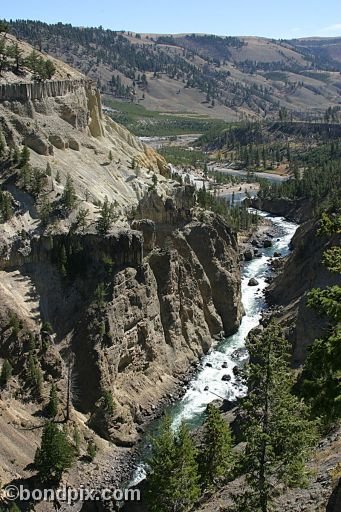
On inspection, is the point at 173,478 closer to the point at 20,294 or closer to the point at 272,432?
the point at 272,432

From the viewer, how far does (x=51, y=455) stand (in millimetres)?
47312

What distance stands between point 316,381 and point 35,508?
31.3 meters

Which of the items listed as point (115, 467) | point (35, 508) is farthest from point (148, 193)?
point (35, 508)

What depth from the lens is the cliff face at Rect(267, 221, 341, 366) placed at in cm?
6531

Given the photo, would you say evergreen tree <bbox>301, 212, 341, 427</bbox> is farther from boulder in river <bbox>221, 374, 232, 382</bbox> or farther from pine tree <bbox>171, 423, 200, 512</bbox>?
boulder in river <bbox>221, 374, 232, 382</bbox>

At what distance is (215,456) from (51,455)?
529 inches

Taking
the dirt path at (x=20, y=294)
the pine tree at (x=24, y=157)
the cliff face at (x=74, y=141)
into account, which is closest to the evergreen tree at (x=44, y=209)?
the cliff face at (x=74, y=141)

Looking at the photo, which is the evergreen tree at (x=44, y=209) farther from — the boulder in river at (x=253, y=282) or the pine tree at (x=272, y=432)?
the boulder in river at (x=253, y=282)

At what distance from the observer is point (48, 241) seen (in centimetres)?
6506

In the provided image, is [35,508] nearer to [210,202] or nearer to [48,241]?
[48,241]

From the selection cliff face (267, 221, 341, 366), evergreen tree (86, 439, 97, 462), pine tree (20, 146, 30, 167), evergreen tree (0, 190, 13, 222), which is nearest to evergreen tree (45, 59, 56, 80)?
pine tree (20, 146, 30, 167)

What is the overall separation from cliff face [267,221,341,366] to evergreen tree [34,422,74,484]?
25.9 meters

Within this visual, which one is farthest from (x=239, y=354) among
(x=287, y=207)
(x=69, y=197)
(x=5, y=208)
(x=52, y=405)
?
(x=287, y=207)

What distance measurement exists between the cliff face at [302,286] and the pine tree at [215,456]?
851 inches
